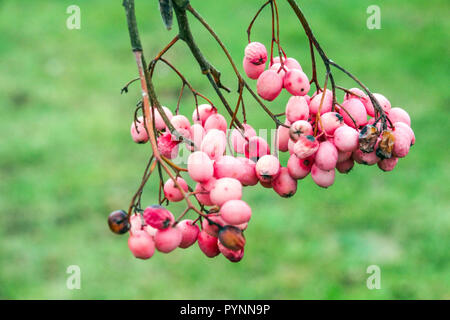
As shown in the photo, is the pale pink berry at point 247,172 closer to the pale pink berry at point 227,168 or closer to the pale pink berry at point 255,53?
the pale pink berry at point 227,168

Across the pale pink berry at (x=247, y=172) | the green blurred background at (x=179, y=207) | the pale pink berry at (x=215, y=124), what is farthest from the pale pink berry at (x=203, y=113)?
the green blurred background at (x=179, y=207)

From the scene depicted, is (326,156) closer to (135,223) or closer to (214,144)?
(214,144)

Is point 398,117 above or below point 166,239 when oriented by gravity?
above

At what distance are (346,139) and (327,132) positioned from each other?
4 cm

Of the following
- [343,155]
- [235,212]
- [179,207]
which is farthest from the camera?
[179,207]

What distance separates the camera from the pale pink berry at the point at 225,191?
0.69 meters

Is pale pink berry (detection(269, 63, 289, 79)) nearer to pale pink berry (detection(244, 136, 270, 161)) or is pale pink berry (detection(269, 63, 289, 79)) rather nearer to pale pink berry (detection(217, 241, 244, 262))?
pale pink berry (detection(244, 136, 270, 161))

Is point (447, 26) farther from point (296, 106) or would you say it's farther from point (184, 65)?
point (296, 106)

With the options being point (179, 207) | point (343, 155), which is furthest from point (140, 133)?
point (179, 207)

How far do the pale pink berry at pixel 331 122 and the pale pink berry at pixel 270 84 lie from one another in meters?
0.09

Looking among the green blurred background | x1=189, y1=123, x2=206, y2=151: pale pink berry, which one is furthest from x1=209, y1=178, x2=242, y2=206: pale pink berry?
the green blurred background

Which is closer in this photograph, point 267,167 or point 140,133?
point 267,167

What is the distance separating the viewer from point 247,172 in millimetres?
753

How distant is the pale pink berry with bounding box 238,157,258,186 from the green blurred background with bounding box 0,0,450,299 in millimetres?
1671
